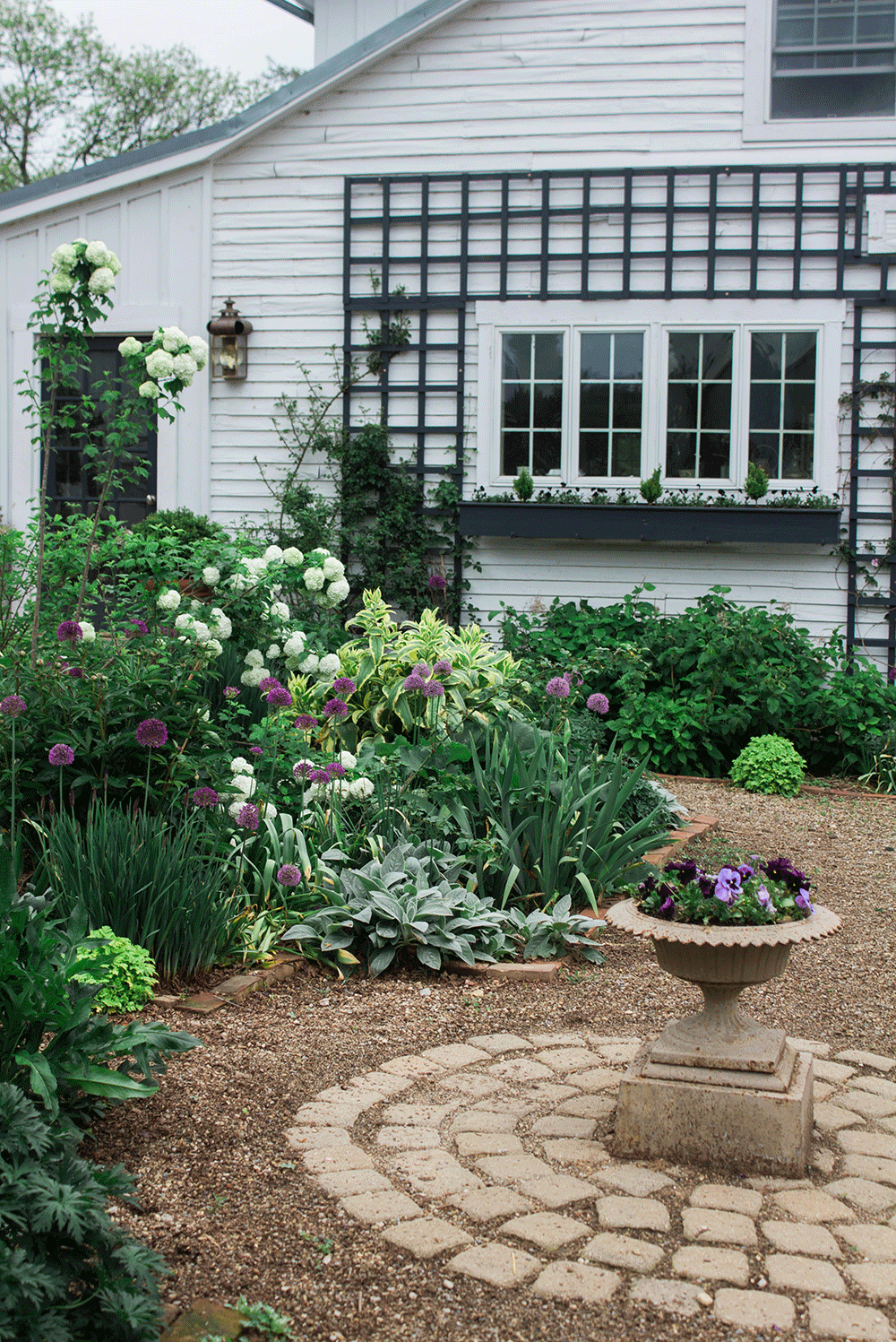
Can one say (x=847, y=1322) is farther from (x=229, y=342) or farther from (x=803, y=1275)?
(x=229, y=342)

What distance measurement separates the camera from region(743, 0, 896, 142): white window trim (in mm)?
7871

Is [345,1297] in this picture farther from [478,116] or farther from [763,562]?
[478,116]

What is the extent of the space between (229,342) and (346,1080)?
6827 mm

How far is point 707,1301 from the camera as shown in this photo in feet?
6.29

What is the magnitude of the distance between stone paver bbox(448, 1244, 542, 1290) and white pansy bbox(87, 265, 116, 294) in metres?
3.89

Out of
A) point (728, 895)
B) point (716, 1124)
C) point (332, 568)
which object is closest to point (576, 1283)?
point (716, 1124)

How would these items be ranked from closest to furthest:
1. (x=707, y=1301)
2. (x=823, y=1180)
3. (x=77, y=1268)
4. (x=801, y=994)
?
(x=77, y=1268)
(x=707, y=1301)
(x=823, y=1180)
(x=801, y=994)

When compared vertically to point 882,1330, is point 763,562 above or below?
above

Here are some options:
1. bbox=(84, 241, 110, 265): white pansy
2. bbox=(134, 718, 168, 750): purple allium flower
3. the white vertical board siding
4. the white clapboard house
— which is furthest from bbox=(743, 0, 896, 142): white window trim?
bbox=(134, 718, 168, 750): purple allium flower

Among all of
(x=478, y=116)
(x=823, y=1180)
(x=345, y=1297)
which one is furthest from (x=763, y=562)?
(x=345, y=1297)

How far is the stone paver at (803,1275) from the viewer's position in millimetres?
1960

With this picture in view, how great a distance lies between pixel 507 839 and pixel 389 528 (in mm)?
4544

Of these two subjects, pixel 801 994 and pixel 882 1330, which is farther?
pixel 801 994

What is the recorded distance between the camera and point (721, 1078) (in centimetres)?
241
